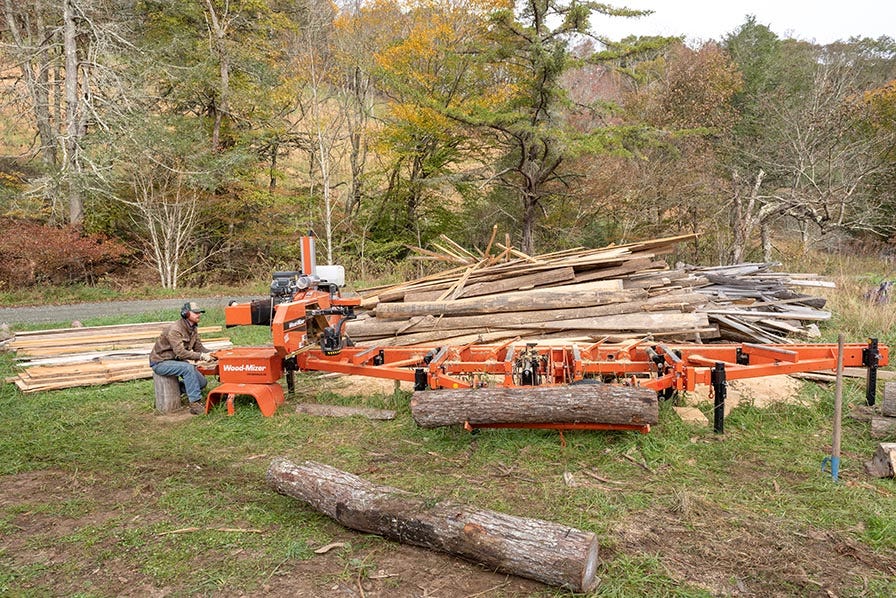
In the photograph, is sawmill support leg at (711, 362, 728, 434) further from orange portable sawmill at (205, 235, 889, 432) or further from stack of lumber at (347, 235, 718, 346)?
stack of lumber at (347, 235, 718, 346)

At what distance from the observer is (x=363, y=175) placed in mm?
21516

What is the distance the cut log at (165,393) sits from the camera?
22.2 feet

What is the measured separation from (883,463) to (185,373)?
22.8 ft

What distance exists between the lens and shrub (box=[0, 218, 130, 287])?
53.3 feet

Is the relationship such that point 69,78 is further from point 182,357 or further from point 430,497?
point 430,497

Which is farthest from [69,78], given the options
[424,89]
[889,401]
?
[889,401]

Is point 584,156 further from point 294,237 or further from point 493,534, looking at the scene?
point 493,534

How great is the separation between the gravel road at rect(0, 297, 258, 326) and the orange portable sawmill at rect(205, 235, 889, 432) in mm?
8101

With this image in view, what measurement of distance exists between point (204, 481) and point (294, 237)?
56.5 feet

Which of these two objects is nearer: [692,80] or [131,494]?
[131,494]

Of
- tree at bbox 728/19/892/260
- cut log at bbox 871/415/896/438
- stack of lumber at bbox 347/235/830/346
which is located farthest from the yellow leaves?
cut log at bbox 871/415/896/438

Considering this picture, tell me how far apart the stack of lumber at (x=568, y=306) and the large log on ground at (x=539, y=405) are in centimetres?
258

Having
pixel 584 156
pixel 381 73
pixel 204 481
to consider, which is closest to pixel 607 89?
pixel 584 156

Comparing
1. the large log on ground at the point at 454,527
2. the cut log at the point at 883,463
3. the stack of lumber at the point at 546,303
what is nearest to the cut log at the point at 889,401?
the cut log at the point at 883,463
